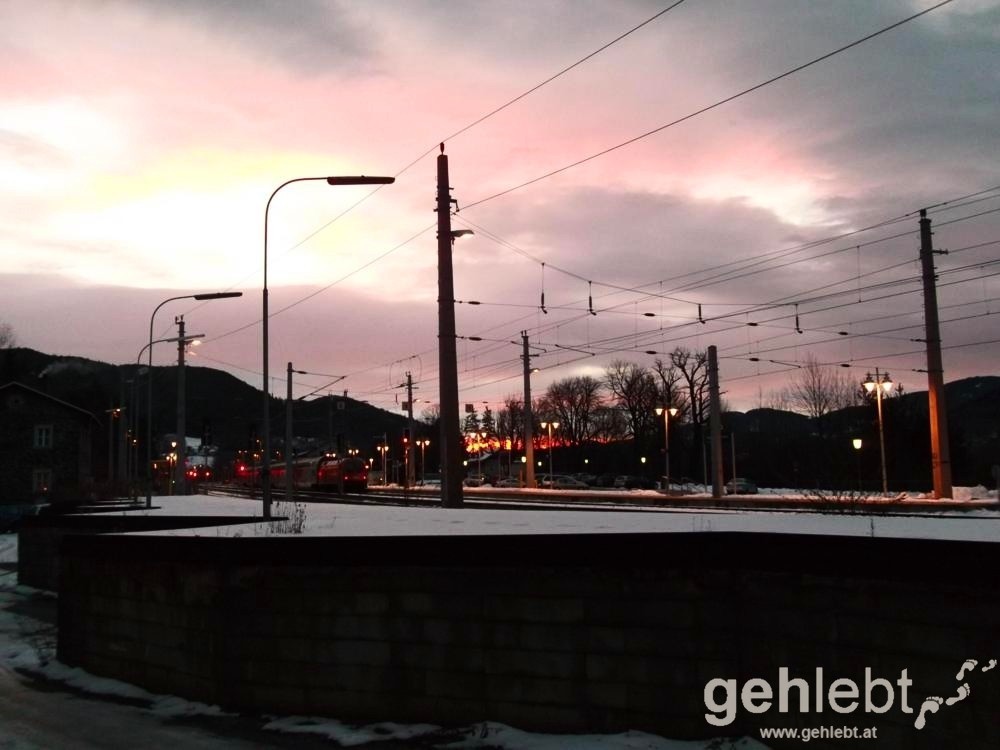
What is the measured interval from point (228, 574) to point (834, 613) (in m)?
6.57

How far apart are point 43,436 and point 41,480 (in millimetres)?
3215

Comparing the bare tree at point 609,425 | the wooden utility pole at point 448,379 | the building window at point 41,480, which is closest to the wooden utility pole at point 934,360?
the wooden utility pole at point 448,379

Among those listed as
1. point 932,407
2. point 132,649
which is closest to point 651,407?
point 932,407

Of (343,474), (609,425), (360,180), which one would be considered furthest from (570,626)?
(609,425)

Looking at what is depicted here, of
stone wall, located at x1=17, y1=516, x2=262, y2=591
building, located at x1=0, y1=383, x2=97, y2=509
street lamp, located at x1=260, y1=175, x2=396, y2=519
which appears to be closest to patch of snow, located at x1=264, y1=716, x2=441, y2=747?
street lamp, located at x1=260, y1=175, x2=396, y2=519

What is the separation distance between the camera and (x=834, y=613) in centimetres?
822

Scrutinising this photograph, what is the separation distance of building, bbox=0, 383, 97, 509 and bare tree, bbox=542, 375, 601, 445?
63.1 metres

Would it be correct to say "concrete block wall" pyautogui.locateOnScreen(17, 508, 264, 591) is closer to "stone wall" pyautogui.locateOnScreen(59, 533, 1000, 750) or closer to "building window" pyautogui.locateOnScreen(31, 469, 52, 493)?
"stone wall" pyautogui.locateOnScreen(59, 533, 1000, 750)

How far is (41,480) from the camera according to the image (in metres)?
70.9

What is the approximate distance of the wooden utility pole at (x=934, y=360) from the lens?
35750 millimetres

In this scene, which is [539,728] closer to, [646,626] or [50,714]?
[646,626]

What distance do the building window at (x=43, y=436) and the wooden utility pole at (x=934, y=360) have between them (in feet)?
199

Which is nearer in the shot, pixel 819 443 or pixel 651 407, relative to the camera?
pixel 819 443

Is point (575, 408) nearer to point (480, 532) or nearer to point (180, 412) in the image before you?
point (180, 412)
